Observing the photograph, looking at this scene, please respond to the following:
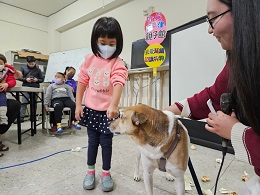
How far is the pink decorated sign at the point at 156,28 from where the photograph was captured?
104 inches

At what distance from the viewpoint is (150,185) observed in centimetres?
91

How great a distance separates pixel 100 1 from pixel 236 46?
4215 millimetres

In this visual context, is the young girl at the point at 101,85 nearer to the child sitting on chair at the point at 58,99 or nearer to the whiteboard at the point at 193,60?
the whiteboard at the point at 193,60

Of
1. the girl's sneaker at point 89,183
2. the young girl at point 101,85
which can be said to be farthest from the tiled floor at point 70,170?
the young girl at point 101,85

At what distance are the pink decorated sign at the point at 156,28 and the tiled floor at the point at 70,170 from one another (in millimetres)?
1564

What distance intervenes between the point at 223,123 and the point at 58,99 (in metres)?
2.63

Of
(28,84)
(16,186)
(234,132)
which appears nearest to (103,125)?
(16,186)

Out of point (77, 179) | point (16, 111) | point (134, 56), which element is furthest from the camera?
point (134, 56)

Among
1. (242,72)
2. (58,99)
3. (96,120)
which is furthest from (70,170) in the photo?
(58,99)

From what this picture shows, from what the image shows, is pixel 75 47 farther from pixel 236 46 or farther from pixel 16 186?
pixel 236 46

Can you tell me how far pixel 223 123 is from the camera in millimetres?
576

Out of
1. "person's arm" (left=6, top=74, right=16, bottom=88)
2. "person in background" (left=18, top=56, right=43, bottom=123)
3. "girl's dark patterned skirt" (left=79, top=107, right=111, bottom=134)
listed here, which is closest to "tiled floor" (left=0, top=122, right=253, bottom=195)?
"girl's dark patterned skirt" (left=79, top=107, right=111, bottom=134)

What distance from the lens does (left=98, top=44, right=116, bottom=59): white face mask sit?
1139mm

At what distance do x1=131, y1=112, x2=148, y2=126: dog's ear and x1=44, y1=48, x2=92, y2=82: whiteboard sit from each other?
3.96 m
